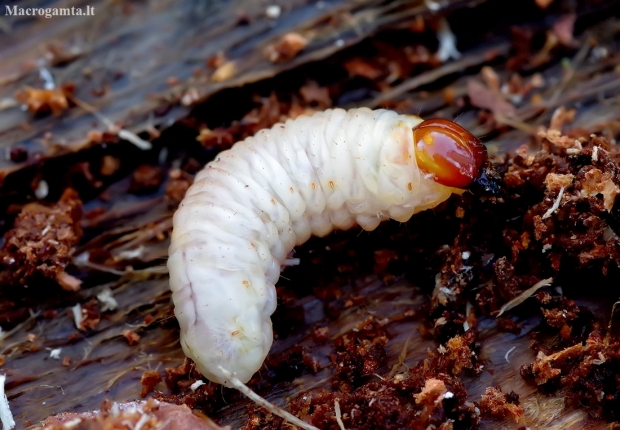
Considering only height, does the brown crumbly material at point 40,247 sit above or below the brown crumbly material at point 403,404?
above

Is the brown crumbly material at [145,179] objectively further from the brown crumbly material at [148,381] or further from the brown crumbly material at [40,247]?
the brown crumbly material at [148,381]

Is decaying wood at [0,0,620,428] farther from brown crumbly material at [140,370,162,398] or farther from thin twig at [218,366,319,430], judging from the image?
thin twig at [218,366,319,430]

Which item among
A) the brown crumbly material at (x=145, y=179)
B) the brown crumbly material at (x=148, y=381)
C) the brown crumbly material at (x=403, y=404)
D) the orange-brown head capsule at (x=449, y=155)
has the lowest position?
the brown crumbly material at (x=403, y=404)

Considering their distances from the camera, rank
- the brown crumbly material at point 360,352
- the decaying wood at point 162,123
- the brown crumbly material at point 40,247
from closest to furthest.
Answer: the brown crumbly material at point 360,352
the decaying wood at point 162,123
the brown crumbly material at point 40,247

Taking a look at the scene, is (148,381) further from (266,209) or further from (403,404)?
(403,404)

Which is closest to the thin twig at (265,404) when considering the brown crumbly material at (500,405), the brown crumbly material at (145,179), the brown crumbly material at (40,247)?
the brown crumbly material at (500,405)

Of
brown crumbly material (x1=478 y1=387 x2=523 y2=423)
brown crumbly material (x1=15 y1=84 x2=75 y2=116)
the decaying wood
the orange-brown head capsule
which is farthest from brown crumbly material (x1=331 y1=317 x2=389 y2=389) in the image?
brown crumbly material (x1=15 y1=84 x2=75 y2=116)
